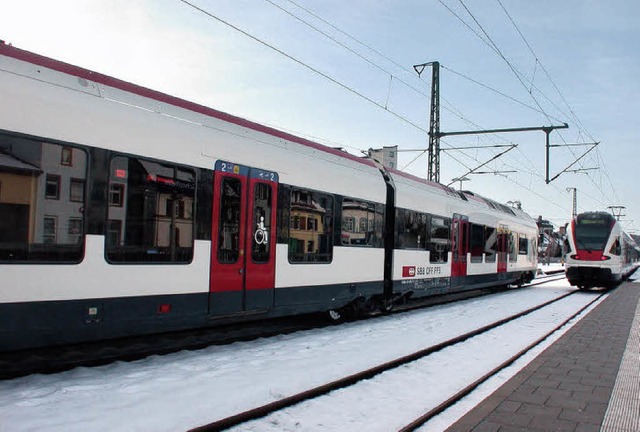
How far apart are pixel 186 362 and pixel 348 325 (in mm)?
4170

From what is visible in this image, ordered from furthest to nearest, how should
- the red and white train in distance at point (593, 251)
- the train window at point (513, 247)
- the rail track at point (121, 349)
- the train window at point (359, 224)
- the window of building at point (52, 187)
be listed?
the red and white train in distance at point (593, 251), the train window at point (513, 247), the train window at point (359, 224), the rail track at point (121, 349), the window of building at point (52, 187)

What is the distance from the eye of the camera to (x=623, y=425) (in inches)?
173

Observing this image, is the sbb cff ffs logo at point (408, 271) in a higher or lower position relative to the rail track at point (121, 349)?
higher

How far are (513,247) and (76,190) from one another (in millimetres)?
17579

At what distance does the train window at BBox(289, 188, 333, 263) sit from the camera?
827 cm

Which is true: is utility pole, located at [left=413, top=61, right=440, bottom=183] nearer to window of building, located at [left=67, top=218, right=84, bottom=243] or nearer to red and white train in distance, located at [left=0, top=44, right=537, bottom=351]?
red and white train in distance, located at [left=0, top=44, right=537, bottom=351]

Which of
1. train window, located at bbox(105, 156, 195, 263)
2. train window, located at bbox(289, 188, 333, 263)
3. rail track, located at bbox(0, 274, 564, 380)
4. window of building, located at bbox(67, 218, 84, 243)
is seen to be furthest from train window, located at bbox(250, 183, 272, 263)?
window of building, located at bbox(67, 218, 84, 243)

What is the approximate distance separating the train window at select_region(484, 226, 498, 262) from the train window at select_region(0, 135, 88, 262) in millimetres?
13638

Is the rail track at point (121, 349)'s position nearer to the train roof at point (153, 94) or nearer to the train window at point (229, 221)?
the train window at point (229, 221)

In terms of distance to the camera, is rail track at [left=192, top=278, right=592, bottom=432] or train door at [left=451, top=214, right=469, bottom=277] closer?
rail track at [left=192, top=278, right=592, bottom=432]

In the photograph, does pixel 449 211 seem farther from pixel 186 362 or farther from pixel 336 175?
pixel 186 362

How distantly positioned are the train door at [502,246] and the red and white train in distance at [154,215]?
9.09 m

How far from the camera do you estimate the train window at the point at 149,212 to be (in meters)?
5.67

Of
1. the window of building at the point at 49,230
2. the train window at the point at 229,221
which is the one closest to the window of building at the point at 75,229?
the window of building at the point at 49,230
